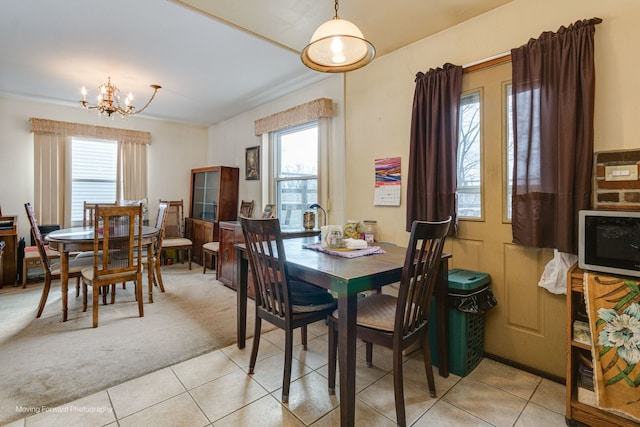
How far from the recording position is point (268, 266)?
181 cm

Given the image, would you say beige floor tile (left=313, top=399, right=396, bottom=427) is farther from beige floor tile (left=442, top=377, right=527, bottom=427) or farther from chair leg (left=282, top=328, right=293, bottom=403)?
beige floor tile (left=442, top=377, right=527, bottom=427)

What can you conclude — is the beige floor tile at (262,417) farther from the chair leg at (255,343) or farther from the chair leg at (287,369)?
the chair leg at (255,343)

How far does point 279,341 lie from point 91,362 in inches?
51.0

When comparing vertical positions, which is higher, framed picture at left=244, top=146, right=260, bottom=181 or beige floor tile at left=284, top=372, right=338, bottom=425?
framed picture at left=244, top=146, right=260, bottom=181

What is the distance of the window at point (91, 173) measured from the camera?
4.62 metres

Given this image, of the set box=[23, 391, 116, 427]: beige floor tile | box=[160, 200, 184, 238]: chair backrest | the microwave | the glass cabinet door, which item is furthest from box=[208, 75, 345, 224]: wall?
box=[23, 391, 116, 427]: beige floor tile

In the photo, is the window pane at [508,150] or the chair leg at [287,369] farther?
the window pane at [508,150]

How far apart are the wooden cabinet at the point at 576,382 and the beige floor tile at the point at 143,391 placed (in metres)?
2.10

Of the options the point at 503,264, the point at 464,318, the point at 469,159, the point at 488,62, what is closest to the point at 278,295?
the point at 464,318

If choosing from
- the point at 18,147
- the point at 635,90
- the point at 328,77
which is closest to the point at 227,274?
the point at 328,77

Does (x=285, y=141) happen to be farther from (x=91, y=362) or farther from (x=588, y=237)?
(x=588, y=237)

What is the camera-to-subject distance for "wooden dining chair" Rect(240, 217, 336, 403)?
5.43 ft

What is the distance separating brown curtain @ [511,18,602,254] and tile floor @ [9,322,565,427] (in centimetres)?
90

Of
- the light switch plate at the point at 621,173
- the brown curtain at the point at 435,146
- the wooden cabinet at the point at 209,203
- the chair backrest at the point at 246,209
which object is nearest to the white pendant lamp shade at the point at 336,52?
the brown curtain at the point at 435,146
